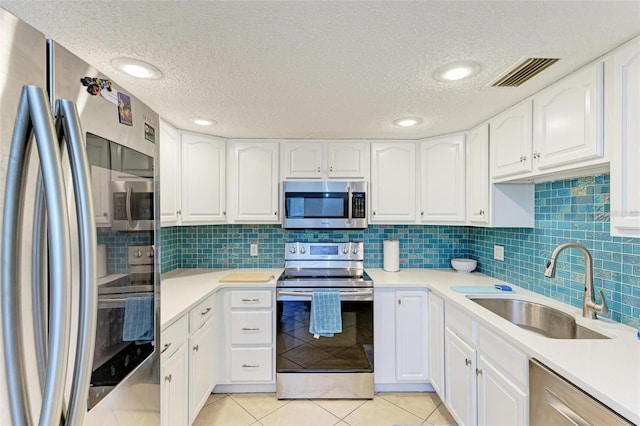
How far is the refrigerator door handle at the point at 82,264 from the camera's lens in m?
0.54

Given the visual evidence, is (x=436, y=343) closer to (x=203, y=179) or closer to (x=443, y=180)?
(x=443, y=180)

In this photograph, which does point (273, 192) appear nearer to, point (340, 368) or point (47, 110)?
point (340, 368)

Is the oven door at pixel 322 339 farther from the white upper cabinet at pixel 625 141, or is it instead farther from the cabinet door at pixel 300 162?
the white upper cabinet at pixel 625 141

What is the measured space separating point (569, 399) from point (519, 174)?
122 centimetres

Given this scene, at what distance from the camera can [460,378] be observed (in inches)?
74.2

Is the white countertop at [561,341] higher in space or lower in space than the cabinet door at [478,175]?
lower

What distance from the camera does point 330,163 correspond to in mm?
2725

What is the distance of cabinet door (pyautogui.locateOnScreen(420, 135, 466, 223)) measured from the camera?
2.53 metres

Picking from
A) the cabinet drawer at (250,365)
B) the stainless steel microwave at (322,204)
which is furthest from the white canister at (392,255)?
the cabinet drawer at (250,365)

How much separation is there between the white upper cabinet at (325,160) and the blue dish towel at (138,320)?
1.86 meters

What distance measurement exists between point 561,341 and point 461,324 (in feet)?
2.07

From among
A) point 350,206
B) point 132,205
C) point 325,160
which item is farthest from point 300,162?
point 132,205

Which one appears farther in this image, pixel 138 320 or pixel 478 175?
pixel 478 175

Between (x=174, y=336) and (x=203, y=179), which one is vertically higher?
(x=203, y=179)
